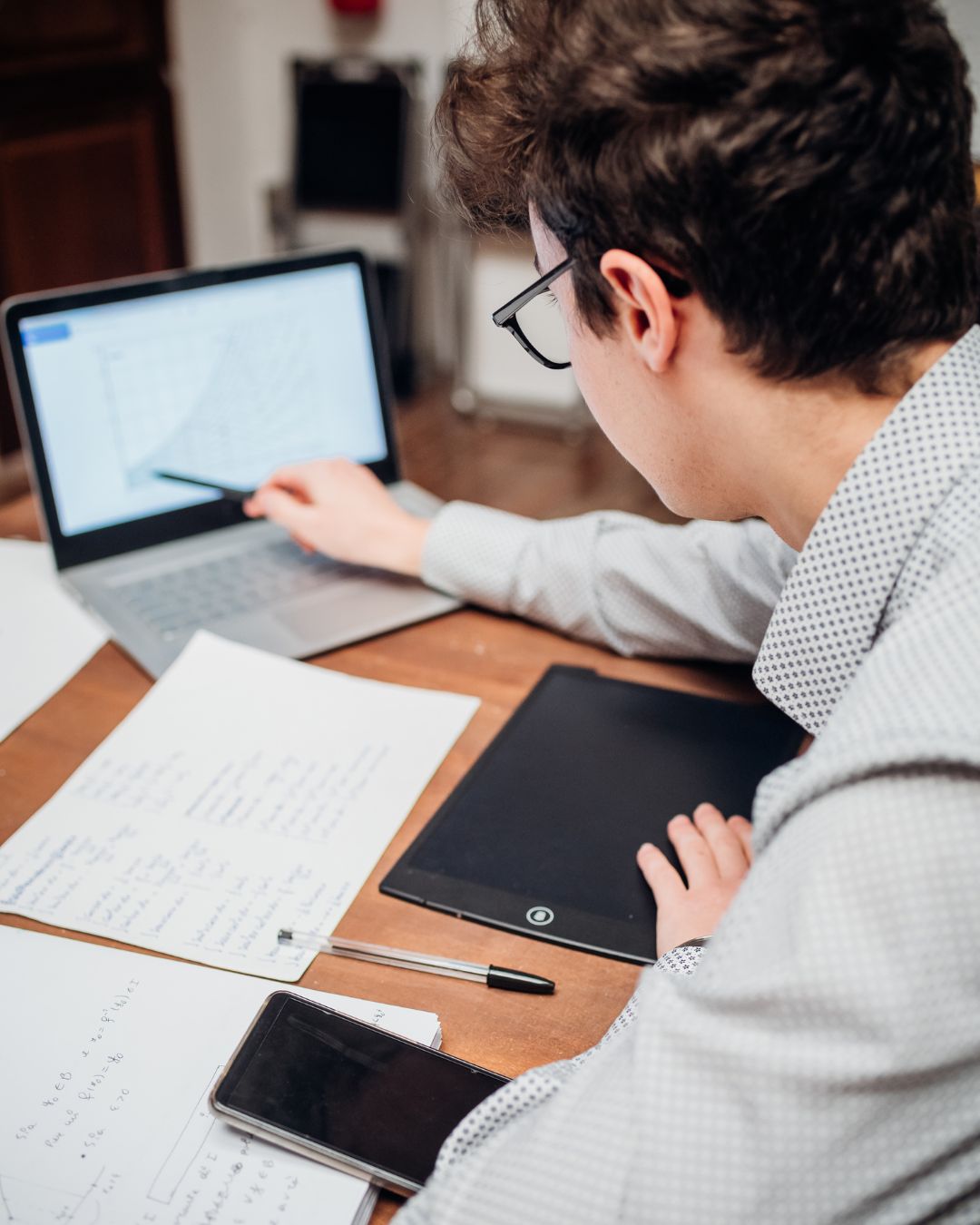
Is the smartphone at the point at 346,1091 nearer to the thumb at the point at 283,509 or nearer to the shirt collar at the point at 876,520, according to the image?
the shirt collar at the point at 876,520

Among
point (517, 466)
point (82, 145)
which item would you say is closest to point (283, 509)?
point (517, 466)

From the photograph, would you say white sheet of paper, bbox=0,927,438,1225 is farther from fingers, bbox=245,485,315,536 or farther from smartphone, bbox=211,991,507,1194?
fingers, bbox=245,485,315,536

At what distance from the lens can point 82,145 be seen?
3209mm

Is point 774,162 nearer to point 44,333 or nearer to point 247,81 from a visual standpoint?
point 44,333

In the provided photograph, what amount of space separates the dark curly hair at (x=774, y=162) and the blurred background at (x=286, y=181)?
221cm

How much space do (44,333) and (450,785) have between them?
0.57m

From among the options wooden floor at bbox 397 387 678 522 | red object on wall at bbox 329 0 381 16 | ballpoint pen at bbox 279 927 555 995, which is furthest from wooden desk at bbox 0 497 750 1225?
red object on wall at bbox 329 0 381 16

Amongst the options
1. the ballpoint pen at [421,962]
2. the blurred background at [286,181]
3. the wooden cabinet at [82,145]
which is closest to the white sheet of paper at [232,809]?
the ballpoint pen at [421,962]

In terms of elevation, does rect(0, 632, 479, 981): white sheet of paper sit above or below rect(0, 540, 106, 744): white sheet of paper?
below

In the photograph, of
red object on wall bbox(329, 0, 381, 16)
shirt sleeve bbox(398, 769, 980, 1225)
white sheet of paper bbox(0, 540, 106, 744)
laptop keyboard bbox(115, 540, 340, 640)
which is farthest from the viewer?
red object on wall bbox(329, 0, 381, 16)

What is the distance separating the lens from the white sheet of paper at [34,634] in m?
0.96

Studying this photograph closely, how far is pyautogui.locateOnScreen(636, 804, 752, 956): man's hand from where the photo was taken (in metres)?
0.70

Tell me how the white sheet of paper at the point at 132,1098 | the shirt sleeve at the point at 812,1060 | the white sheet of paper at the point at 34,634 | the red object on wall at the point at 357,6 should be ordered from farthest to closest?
the red object on wall at the point at 357,6
the white sheet of paper at the point at 34,634
the white sheet of paper at the point at 132,1098
the shirt sleeve at the point at 812,1060

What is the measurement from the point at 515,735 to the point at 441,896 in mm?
188
